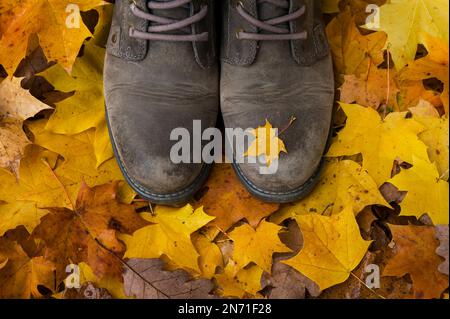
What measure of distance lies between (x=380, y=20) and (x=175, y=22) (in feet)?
1.53

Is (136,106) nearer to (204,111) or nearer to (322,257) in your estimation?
(204,111)

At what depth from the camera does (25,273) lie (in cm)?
122

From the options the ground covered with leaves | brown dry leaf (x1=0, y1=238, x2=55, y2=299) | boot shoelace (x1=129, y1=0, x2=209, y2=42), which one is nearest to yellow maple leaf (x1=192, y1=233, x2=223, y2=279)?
the ground covered with leaves

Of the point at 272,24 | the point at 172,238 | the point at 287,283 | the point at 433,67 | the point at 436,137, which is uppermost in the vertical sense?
the point at 272,24

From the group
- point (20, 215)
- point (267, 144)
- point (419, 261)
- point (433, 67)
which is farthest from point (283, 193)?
point (20, 215)

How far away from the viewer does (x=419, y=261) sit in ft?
3.82

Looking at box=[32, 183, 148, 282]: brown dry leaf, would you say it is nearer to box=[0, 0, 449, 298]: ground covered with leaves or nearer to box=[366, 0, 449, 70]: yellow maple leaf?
box=[0, 0, 449, 298]: ground covered with leaves

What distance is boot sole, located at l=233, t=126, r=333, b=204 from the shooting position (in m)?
1.20

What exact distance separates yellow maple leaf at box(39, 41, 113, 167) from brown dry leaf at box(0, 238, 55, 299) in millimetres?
259

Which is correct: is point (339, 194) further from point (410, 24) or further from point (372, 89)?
point (410, 24)

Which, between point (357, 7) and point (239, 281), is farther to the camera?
point (357, 7)

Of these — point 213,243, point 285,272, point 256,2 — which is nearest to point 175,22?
point 256,2

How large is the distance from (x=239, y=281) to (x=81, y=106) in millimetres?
538

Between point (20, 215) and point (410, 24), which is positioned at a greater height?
point (410, 24)
